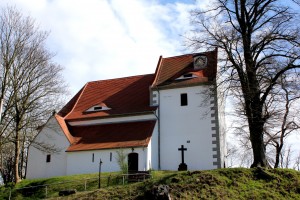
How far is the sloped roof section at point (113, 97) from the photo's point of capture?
31.6 metres

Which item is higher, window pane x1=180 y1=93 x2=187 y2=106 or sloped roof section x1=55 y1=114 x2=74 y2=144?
window pane x1=180 y1=93 x2=187 y2=106

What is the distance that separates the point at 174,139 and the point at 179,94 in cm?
363

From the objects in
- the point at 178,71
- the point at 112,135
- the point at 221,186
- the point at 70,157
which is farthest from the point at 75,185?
the point at 178,71

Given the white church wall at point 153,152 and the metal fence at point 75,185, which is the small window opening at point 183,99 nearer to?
the white church wall at point 153,152

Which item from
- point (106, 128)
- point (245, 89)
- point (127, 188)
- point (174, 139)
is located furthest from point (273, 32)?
point (106, 128)

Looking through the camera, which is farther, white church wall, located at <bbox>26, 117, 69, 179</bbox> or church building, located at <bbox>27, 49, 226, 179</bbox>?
white church wall, located at <bbox>26, 117, 69, 179</bbox>

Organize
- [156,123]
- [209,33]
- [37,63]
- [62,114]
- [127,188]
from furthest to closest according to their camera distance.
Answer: [62,114], [156,123], [37,63], [209,33], [127,188]

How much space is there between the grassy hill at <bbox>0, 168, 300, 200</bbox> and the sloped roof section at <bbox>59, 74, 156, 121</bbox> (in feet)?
42.2

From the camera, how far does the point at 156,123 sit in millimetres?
30016

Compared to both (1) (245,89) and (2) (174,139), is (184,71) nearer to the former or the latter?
(2) (174,139)

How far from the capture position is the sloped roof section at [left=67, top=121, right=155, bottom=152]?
92.5 feet

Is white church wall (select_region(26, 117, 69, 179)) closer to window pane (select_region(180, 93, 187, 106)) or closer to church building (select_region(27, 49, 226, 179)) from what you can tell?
church building (select_region(27, 49, 226, 179))

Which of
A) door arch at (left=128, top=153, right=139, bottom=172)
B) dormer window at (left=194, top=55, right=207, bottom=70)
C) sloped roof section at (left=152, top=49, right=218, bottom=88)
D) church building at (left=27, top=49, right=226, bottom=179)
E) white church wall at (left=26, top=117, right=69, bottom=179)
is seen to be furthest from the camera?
dormer window at (left=194, top=55, right=207, bottom=70)

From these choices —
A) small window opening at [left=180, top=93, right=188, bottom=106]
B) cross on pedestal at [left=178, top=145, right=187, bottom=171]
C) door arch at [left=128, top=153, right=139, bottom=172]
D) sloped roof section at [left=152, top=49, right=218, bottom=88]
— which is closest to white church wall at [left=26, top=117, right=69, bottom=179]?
door arch at [left=128, top=153, right=139, bottom=172]
